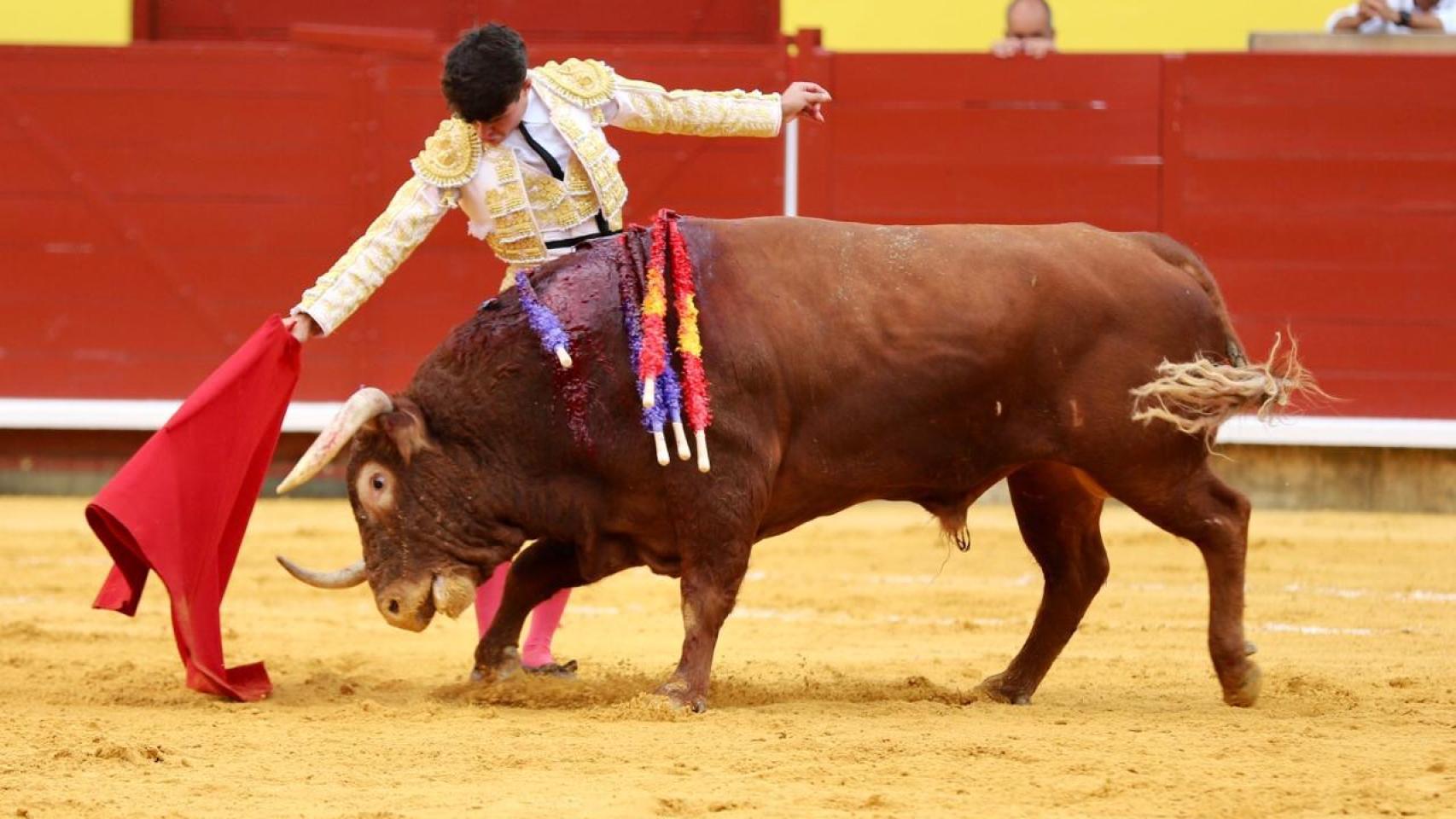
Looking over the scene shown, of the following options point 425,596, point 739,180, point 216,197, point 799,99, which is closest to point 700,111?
point 799,99

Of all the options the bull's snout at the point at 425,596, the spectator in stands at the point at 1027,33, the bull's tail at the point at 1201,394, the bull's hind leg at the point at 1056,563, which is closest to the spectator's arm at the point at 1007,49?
the spectator in stands at the point at 1027,33

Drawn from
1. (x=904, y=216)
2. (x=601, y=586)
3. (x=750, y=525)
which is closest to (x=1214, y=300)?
(x=750, y=525)

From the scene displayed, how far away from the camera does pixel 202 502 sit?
441 centimetres

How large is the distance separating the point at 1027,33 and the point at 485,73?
474 cm

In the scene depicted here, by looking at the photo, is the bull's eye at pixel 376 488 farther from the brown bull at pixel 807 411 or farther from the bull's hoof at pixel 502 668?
the bull's hoof at pixel 502 668

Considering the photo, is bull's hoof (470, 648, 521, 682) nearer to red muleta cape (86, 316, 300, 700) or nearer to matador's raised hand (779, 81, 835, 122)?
red muleta cape (86, 316, 300, 700)

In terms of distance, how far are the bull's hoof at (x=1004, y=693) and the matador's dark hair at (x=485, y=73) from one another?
151 cm

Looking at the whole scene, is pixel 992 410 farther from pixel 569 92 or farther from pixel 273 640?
pixel 273 640

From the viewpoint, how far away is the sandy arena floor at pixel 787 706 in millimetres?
3311

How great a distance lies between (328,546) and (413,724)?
3.28 metres

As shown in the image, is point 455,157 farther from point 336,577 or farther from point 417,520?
point 336,577

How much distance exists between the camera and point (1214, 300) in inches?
170

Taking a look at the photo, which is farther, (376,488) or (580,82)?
(580,82)

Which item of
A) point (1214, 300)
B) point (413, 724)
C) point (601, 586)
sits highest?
point (1214, 300)
